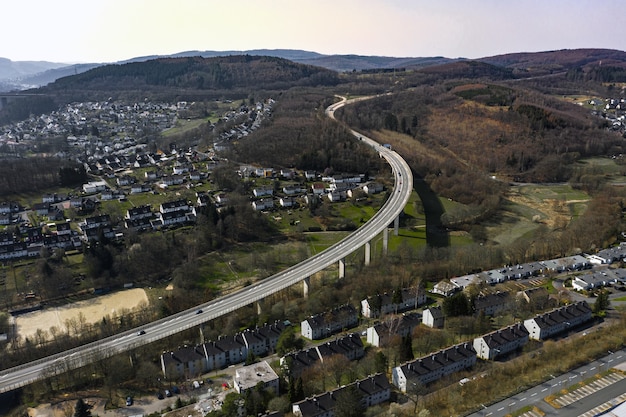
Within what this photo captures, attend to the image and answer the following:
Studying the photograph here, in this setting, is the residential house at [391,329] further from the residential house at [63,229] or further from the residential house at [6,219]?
the residential house at [6,219]

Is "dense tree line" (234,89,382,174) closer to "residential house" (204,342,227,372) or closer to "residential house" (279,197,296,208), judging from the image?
"residential house" (279,197,296,208)

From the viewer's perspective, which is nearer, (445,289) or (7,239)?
(445,289)

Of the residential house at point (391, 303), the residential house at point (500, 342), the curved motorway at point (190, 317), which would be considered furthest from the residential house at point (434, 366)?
the curved motorway at point (190, 317)

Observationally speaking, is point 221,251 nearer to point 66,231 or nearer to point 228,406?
point 66,231

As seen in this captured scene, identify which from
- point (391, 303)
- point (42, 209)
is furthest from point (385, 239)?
point (42, 209)

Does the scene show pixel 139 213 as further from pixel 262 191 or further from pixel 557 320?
pixel 557 320

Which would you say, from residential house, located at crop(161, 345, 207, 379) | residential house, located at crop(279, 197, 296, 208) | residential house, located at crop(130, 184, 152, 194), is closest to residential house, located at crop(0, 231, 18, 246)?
residential house, located at crop(130, 184, 152, 194)
